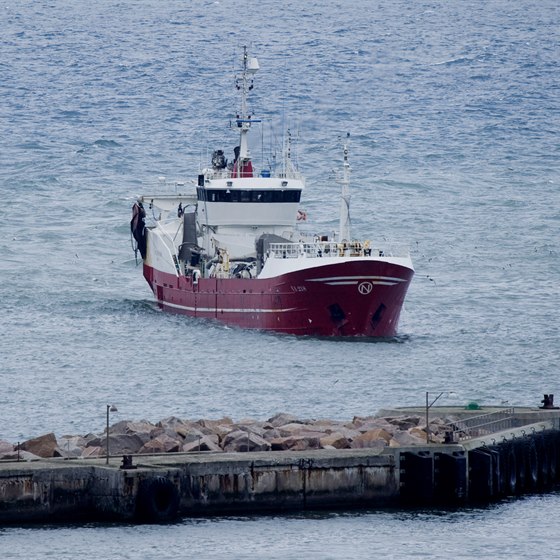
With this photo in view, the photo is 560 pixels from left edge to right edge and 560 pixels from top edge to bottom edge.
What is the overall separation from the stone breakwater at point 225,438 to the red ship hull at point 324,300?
19.7m

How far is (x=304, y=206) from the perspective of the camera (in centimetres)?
10394

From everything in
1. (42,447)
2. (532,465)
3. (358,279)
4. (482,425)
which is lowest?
(532,465)

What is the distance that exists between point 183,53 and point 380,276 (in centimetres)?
→ 9118

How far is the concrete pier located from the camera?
41500 millimetres

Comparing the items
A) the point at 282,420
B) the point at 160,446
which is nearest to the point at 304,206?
the point at 282,420

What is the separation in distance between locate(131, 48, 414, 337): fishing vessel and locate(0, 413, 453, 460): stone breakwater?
20.2 metres

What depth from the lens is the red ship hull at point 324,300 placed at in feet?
225

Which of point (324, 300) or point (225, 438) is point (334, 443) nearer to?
point (225, 438)

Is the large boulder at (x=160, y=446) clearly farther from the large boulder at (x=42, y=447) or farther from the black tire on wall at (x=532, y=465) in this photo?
the black tire on wall at (x=532, y=465)

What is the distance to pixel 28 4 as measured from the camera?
179750 mm

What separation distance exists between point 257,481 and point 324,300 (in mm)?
26442

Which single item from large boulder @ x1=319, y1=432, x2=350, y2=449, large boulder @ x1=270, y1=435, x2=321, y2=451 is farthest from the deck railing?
large boulder @ x1=270, y1=435, x2=321, y2=451

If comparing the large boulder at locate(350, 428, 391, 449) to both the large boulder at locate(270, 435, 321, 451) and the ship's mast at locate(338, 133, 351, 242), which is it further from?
the ship's mast at locate(338, 133, 351, 242)

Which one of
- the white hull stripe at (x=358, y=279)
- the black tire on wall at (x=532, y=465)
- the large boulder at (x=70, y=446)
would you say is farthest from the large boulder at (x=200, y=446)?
the white hull stripe at (x=358, y=279)
